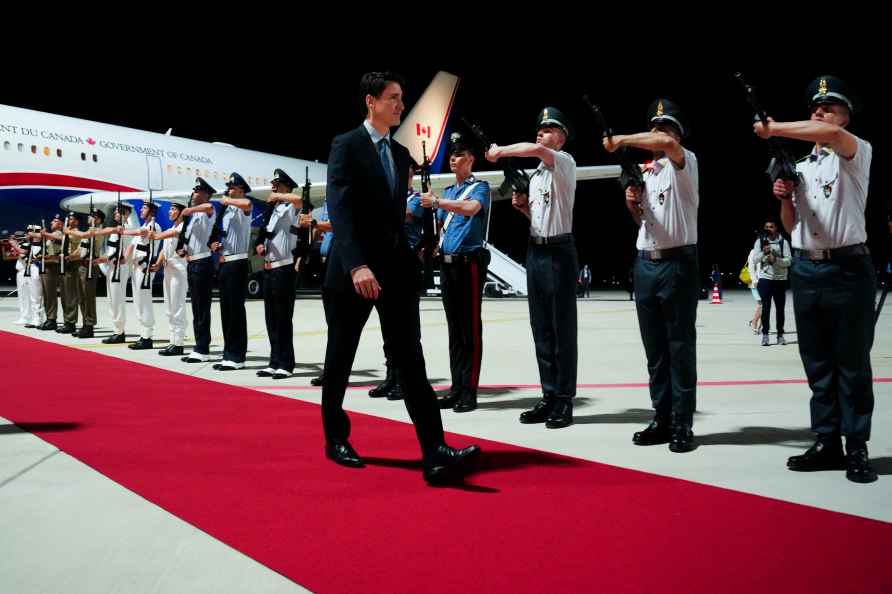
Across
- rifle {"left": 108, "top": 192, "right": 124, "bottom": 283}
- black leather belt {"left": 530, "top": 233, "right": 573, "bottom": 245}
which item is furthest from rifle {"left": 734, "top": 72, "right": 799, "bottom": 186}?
rifle {"left": 108, "top": 192, "right": 124, "bottom": 283}

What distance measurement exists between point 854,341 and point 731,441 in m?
0.96

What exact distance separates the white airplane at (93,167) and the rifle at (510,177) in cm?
1164

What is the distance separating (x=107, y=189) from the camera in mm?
18938

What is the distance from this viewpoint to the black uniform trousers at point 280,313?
21.9ft

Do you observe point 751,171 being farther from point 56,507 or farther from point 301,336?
point 56,507

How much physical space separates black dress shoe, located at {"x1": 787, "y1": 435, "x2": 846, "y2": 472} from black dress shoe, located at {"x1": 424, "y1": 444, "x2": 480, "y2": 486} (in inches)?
56.9

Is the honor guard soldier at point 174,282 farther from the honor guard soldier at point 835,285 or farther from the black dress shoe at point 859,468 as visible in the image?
the black dress shoe at point 859,468

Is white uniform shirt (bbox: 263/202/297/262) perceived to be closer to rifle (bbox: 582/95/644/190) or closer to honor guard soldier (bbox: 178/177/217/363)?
honor guard soldier (bbox: 178/177/217/363)

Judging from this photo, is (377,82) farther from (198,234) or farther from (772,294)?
(772,294)

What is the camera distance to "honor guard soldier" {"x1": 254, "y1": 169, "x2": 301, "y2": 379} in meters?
6.68

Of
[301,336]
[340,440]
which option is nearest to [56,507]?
[340,440]

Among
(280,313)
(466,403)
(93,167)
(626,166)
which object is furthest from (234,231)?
(93,167)

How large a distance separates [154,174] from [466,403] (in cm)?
1705

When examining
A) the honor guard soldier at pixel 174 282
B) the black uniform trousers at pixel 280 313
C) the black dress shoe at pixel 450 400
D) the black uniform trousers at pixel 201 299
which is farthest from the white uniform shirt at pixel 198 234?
the black dress shoe at pixel 450 400
